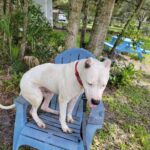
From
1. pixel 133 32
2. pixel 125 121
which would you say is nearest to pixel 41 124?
pixel 125 121

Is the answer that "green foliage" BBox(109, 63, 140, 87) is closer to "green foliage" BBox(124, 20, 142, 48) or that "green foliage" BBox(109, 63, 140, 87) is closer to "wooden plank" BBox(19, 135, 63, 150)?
"green foliage" BBox(124, 20, 142, 48)

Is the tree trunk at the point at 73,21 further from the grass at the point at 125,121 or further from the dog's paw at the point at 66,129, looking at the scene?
the dog's paw at the point at 66,129

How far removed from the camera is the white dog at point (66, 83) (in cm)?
193

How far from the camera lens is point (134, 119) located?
364cm

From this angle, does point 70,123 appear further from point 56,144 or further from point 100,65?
point 100,65

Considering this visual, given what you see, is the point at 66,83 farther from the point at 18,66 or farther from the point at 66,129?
the point at 18,66

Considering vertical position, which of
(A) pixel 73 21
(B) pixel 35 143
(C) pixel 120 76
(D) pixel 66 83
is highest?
(A) pixel 73 21

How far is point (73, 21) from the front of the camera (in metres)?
3.74

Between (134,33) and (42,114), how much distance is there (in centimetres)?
269

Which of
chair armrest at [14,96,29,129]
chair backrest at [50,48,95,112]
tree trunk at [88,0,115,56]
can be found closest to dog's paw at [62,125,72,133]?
chair armrest at [14,96,29,129]

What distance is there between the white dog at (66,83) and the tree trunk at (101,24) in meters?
1.85

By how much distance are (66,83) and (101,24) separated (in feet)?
6.82

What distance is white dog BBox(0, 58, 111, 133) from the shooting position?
76.1 inches

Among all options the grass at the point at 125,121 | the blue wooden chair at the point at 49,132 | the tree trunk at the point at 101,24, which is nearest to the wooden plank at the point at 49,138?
the blue wooden chair at the point at 49,132
